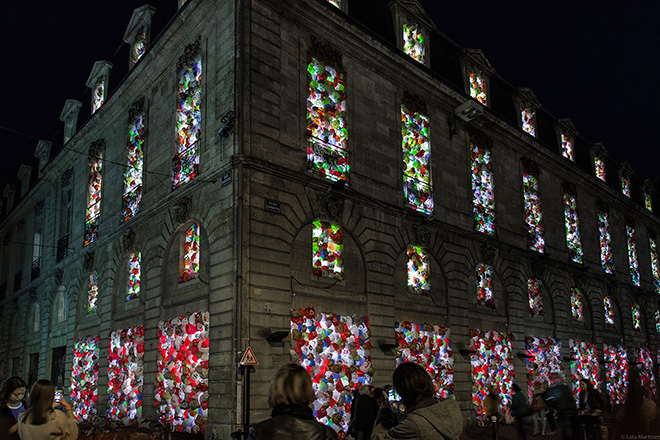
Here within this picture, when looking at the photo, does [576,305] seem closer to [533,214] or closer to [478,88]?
[533,214]

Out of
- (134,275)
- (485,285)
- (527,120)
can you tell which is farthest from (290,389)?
(527,120)

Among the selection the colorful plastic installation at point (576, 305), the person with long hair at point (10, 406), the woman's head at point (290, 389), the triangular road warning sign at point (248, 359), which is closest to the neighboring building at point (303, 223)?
the colorful plastic installation at point (576, 305)

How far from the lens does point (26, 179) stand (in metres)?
34.7

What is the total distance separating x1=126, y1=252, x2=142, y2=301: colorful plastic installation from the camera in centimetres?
1949

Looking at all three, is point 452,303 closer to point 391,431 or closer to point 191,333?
point 191,333

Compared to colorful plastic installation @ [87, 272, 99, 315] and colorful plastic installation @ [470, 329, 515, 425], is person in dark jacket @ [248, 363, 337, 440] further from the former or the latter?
colorful plastic installation @ [87, 272, 99, 315]

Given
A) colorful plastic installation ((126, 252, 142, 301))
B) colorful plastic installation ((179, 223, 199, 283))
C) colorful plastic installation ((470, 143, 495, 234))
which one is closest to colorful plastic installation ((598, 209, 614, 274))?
colorful plastic installation ((470, 143, 495, 234))

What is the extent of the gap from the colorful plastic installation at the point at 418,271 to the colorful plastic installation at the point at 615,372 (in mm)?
13761

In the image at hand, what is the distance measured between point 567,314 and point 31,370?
24496 mm

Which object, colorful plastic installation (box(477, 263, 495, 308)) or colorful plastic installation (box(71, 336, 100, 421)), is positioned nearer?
colorful plastic installation (box(71, 336, 100, 421))

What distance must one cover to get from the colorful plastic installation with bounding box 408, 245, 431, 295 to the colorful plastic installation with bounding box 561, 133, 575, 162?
13480mm

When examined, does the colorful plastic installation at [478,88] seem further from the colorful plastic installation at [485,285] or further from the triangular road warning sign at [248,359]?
the triangular road warning sign at [248,359]

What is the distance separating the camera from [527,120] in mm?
26984

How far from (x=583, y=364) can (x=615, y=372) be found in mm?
3695
